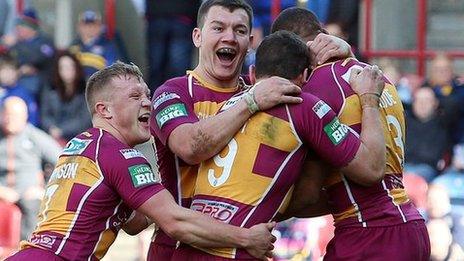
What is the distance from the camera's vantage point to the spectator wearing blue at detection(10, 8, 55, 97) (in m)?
12.3

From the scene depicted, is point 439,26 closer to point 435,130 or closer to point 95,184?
point 435,130

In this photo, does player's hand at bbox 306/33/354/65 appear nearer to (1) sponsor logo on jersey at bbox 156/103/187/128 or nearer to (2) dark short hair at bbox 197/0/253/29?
(2) dark short hair at bbox 197/0/253/29

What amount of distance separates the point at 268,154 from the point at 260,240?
0.40 m

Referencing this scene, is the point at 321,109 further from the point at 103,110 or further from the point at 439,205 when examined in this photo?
the point at 439,205

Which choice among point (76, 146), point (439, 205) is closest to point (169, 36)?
point (439, 205)

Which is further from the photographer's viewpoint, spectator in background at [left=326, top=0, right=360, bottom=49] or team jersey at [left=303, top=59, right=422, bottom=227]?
spectator in background at [left=326, top=0, right=360, bottom=49]

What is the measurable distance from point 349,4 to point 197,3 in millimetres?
1442

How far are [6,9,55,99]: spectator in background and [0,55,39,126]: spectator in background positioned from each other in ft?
0.25

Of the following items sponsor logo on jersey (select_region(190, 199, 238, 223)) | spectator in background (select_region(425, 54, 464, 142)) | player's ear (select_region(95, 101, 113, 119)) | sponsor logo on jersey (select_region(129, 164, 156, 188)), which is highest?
player's ear (select_region(95, 101, 113, 119))

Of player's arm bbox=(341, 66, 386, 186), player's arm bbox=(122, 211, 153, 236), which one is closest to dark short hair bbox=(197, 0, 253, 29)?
player's arm bbox=(341, 66, 386, 186)

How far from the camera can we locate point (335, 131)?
19.4ft

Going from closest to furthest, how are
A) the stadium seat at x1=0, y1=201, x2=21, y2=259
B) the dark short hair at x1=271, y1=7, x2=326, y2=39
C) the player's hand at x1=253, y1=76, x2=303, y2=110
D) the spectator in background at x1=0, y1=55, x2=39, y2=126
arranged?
the player's hand at x1=253, y1=76, x2=303, y2=110 → the dark short hair at x1=271, y1=7, x2=326, y2=39 → the stadium seat at x1=0, y1=201, x2=21, y2=259 → the spectator in background at x1=0, y1=55, x2=39, y2=126

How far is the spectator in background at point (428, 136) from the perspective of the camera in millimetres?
10766

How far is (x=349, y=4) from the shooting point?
1173cm
